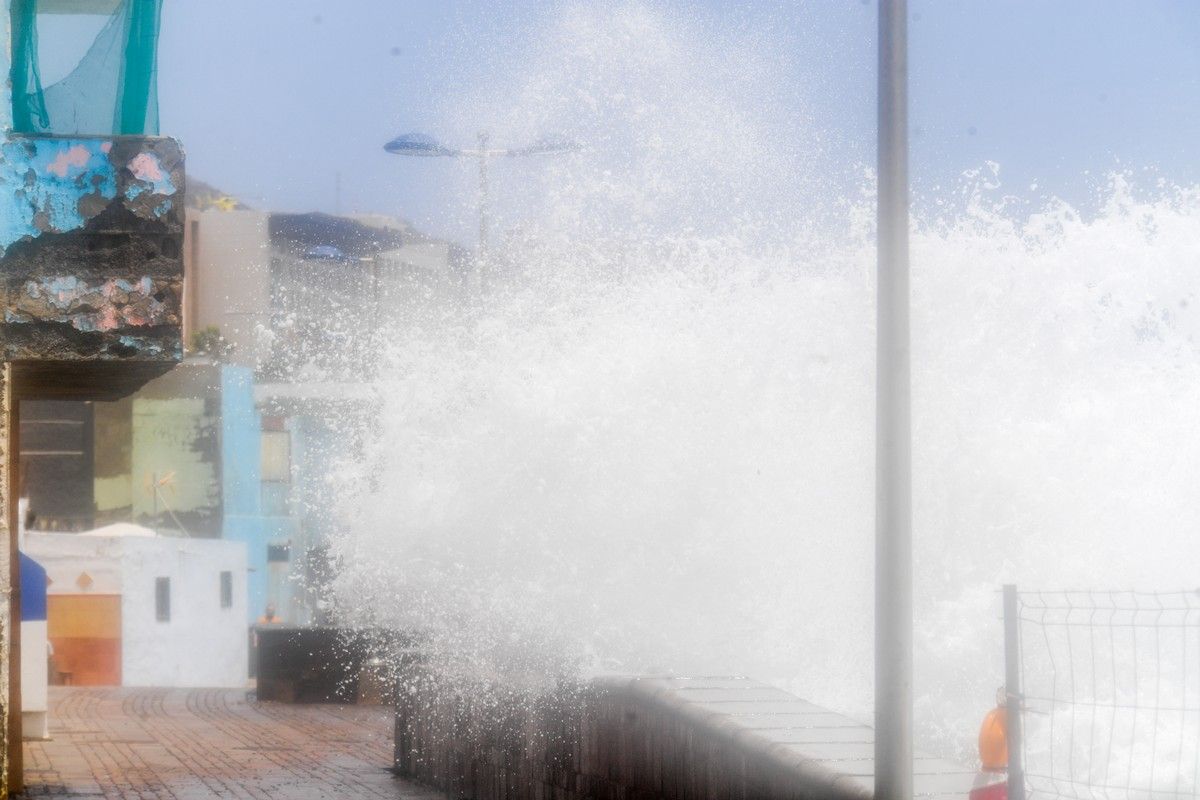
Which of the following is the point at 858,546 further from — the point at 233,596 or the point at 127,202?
the point at 233,596

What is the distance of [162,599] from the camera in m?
38.4

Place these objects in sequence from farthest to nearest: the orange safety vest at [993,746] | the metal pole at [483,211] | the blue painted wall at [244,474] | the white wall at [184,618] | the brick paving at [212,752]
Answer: the blue painted wall at [244,474] < the white wall at [184,618] < the metal pole at [483,211] < the brick paving at [212,752] < the orange safety vest at [993,746]

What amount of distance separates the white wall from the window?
87mm

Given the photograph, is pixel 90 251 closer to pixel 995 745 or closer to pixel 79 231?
pixel 79 231

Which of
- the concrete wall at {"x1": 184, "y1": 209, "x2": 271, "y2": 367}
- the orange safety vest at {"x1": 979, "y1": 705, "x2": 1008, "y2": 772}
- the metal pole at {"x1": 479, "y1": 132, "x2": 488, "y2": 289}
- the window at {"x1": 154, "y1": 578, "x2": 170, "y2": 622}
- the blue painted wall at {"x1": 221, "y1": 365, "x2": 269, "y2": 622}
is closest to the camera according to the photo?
the orange safety vest at {"x1": 979, "y1": 705, "x2": 1008, "y2": 772}

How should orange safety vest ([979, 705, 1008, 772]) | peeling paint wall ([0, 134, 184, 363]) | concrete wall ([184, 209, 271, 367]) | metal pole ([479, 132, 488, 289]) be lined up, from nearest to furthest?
orange safety vest ([979, 705, 1008, 772]) → peeling paint wall ([0, 134, 184, 363]) → metal pole ([479, 132, 488, 289]) → concrete wall ([184, 209, 271, 367])

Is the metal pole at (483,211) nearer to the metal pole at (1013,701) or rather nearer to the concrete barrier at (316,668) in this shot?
the concrete barrier at (316,668)

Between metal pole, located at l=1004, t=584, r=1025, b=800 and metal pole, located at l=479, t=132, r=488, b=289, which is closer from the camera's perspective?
metal pole, located at l=1004, t=584, r=1025, b=800

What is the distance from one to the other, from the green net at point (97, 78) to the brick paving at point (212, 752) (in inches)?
270

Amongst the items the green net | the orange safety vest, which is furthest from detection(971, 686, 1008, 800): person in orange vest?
the green net

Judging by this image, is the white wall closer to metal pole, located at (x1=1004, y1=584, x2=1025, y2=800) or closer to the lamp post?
the lamp post

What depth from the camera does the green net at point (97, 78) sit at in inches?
346

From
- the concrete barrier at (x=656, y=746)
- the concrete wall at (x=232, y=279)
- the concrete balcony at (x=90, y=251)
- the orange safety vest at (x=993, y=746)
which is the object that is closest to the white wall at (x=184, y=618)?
the concrete wall at (x=232, y=279)

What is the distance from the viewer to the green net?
8.79 metres
